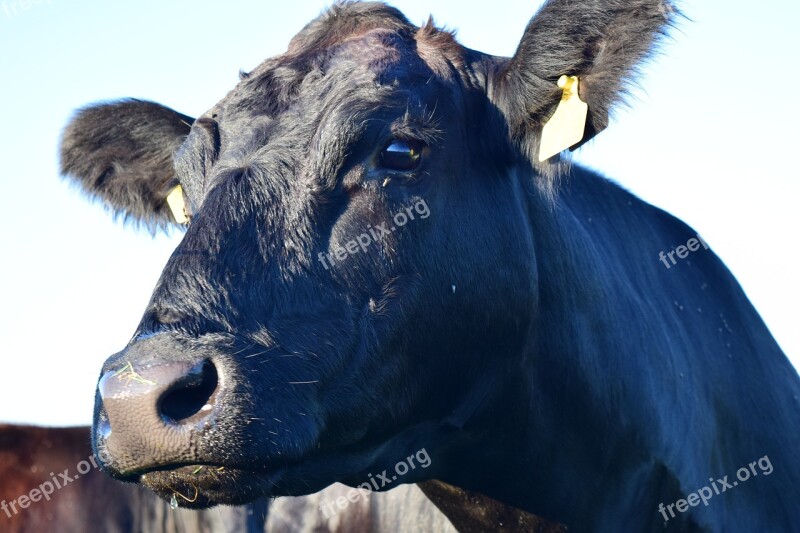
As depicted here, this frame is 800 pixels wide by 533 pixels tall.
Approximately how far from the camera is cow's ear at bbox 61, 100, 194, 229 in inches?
209

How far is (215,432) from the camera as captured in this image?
3035 millimetres

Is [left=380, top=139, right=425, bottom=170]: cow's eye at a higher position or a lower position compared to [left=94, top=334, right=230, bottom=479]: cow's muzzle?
higher

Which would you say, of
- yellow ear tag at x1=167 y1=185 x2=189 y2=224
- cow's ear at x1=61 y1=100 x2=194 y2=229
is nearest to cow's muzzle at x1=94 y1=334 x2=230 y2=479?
yellow ear tag at x1=167 y1=185 x2=189 y2=224

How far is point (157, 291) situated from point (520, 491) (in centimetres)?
178

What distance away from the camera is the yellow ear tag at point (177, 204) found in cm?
532

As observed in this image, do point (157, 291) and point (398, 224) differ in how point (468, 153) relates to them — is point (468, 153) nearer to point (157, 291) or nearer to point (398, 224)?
point (398, 224)

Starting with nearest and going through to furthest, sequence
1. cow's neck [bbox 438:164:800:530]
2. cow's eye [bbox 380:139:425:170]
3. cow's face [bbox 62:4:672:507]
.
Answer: cow's face [bbox 62:4:672:507] → cow's eye [bbox 380:139:425:170] → cow's neck [bbox 438:164:800:530]

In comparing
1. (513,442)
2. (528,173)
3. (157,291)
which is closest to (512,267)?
(528,173)
